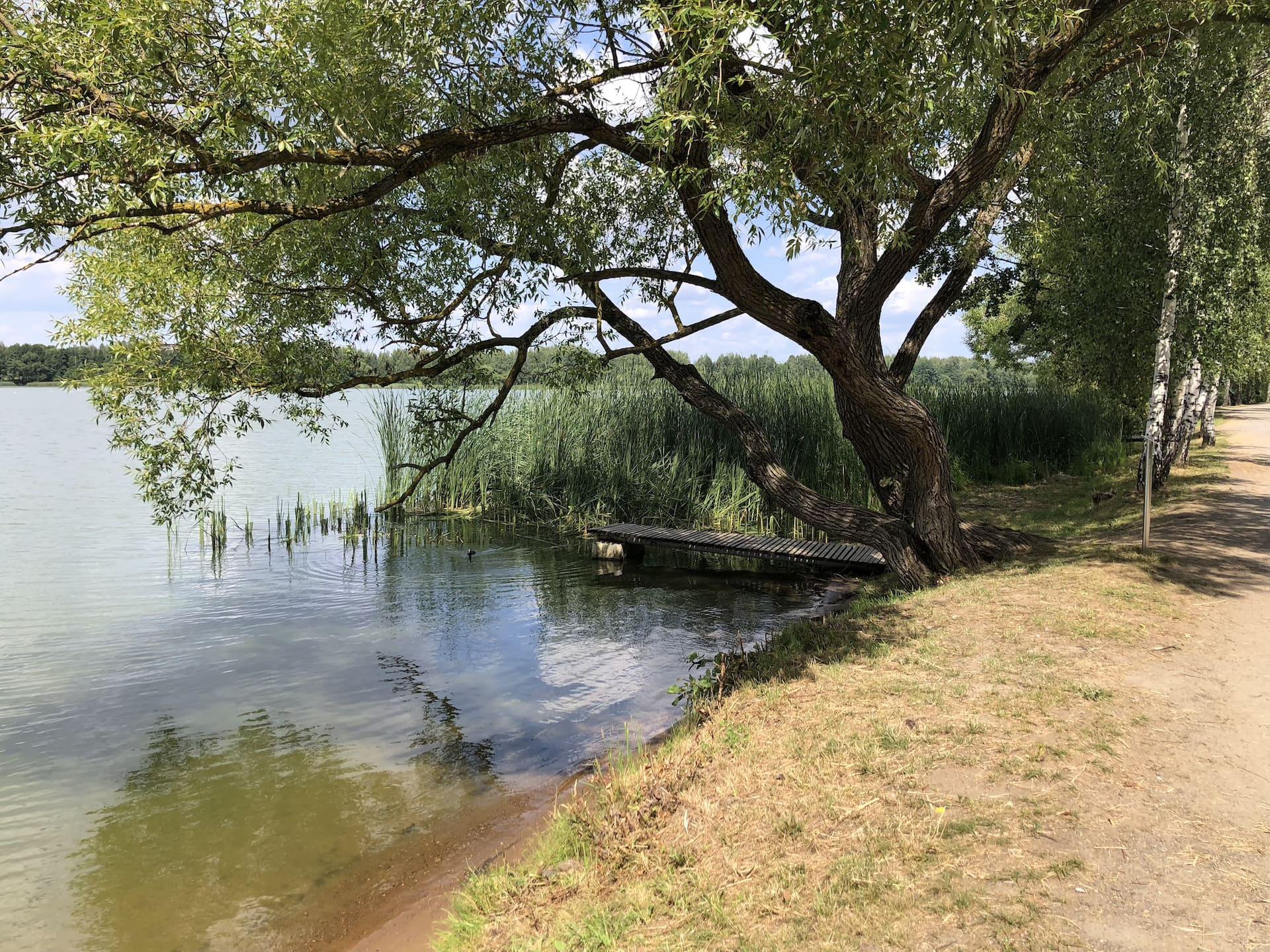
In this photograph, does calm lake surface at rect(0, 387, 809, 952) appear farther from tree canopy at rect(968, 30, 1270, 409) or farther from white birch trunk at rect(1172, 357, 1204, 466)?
white birch trunk at rect(1172, 357, 1204, 466)

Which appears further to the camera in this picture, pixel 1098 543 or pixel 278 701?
pixel 1098 543

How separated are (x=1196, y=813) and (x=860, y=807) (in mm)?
1287

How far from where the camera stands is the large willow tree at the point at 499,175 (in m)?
4.17

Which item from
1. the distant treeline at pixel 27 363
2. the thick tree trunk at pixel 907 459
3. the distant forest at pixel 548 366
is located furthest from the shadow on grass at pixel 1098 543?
the distant treeline at pixel 27 363

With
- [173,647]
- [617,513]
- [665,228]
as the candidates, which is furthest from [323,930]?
[617,513]

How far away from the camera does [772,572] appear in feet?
35.5

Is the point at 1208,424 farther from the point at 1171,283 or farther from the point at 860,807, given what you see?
the point at 860,807

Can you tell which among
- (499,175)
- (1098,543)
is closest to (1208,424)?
(1098,543)

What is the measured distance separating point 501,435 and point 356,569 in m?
4.44

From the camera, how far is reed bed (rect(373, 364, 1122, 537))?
12523mm

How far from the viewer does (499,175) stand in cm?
705

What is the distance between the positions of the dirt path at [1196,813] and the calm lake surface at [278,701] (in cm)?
306

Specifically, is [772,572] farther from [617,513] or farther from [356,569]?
[356,569]

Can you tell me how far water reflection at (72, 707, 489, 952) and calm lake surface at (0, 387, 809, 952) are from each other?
1 cm
